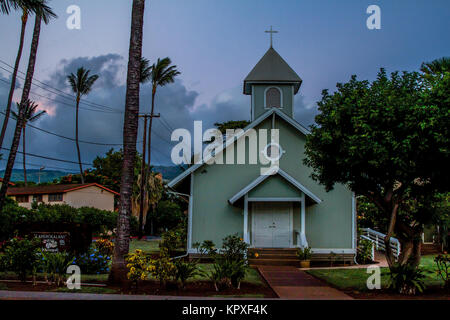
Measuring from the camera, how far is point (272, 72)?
23.7 metres

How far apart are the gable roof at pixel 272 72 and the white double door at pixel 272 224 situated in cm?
685

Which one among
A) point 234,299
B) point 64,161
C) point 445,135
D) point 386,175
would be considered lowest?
point 234,299

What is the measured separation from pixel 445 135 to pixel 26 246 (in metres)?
10.5

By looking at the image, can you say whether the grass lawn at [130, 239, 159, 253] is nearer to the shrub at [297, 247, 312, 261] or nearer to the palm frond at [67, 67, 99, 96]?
the shrub at [297, 247, 312, 261]

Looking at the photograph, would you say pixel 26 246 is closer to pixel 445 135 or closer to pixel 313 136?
pixel 313 136

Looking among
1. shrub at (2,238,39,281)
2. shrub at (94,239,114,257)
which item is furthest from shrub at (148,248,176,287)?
shrub at (94,239,114,257)

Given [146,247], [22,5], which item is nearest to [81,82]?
[146,247]

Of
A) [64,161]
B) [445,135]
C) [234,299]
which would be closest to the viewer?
[234,299]

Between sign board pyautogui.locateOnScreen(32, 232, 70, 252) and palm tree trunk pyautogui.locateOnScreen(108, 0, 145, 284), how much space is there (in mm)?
3006

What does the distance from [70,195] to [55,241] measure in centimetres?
3559

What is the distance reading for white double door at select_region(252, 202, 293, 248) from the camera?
19906 millimetres

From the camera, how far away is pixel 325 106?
11.6m

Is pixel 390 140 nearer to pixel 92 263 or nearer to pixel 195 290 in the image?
pixel 195 290
